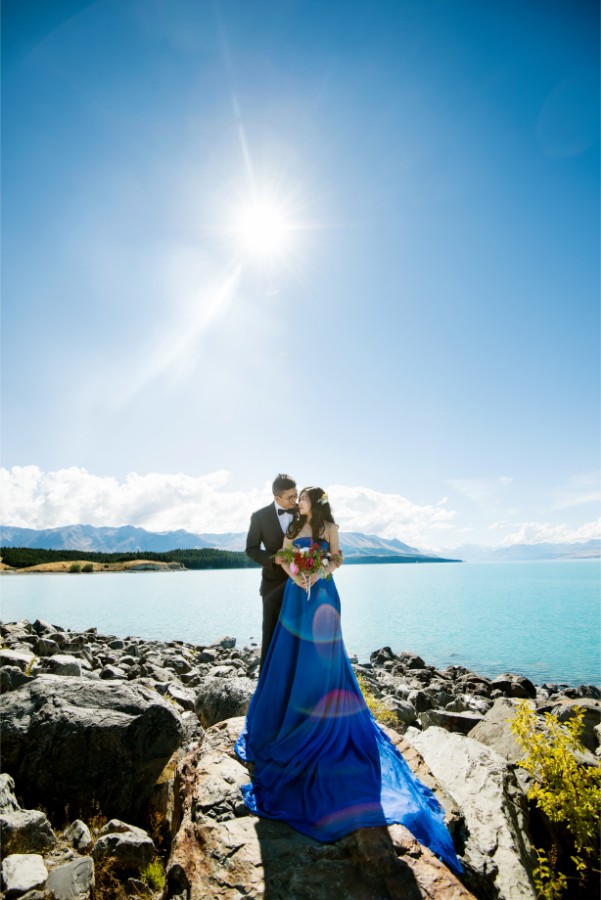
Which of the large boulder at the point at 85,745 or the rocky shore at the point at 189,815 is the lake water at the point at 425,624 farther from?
the large boulder at the point at 85,745

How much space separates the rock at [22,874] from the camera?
4.61 m

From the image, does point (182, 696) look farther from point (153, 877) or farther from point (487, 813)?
point (487, 813)

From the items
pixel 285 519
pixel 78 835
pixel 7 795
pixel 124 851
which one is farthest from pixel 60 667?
pixel 285 519

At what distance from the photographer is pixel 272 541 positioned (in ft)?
28.1

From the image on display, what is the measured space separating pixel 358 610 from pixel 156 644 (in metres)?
28.5

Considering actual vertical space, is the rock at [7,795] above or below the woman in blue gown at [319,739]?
below

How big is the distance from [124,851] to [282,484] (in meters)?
5.37

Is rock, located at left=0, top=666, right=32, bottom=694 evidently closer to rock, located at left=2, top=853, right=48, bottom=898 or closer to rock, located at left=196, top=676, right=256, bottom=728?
rock, located at left=196, top=676, right=256, bottom=728

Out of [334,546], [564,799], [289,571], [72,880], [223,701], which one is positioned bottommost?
[72,880]

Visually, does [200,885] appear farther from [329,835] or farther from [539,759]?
[539,759]

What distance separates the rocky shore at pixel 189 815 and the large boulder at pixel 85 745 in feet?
0.05

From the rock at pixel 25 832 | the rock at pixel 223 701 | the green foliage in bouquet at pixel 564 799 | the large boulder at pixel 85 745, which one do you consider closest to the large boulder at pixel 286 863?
the green foliage in bouquet at pixel 564 799

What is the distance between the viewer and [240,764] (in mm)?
6309

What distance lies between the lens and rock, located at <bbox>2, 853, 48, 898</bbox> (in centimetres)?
461
